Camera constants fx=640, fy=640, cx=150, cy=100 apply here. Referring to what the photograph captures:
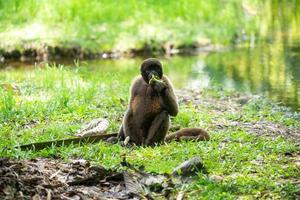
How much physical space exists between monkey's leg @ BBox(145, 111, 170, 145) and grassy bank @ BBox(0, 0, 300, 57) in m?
12.8

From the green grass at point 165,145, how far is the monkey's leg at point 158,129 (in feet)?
0.68

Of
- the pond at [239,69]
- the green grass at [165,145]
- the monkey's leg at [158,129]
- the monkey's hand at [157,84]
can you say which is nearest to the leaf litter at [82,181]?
the green grass at [165,145]

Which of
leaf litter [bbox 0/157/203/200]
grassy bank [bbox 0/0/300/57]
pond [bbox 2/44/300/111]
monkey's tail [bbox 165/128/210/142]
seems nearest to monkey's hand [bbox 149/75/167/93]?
monkey's tail [bbox 165/128/210/142]

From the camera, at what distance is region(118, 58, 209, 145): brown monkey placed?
9086 millimetres

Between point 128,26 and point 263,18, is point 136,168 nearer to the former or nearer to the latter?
point 128,26

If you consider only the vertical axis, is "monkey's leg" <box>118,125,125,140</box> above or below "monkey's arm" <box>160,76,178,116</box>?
below

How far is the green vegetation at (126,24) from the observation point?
72.9ft

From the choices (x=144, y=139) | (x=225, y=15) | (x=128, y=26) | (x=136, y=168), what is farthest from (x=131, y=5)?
(x=136, y=168)

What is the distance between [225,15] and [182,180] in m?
A: 20.2

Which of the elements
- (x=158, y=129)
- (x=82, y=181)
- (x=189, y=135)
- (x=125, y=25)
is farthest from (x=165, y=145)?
(x=125, y=25)

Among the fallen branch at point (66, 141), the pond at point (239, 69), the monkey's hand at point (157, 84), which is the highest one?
the monkey's hand at point (157, 84)

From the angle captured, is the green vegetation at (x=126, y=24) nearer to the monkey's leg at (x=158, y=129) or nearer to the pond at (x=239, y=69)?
the pond at (x=239, y=69)

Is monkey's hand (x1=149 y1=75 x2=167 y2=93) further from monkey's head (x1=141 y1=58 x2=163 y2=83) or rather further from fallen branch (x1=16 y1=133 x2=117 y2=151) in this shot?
fallen branch (x1=16 y1=133 x2=117 y2=151)

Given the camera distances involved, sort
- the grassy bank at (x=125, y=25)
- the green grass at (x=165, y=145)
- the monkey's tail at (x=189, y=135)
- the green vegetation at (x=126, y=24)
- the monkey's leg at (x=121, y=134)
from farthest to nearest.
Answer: the green vegetation at (x=126, y=24) < the grassy bank at (x=125, y=25) < the monkey's leg at (x=121, y=134) < the monkey's tail at (x=189, y=135) < the green grass at (x=165, y=145)
